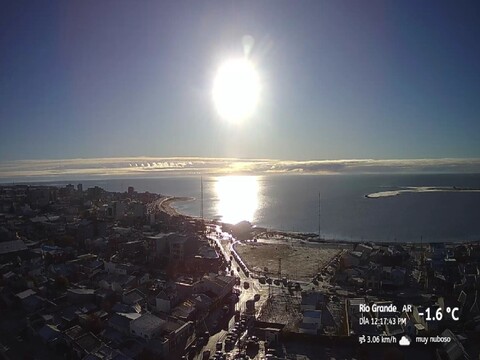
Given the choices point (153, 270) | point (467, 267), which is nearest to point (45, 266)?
point (153, 270)
